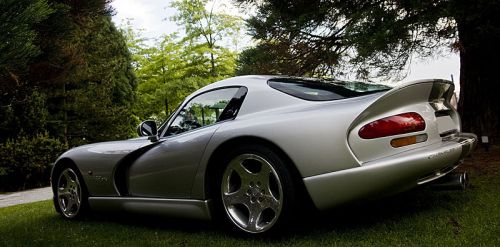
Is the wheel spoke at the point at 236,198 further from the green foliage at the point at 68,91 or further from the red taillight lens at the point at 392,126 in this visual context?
the green foliage at the point at 68,91

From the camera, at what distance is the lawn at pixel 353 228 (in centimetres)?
296

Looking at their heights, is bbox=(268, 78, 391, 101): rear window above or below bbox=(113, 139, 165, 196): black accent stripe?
above

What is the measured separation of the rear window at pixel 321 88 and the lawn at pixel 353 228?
821 mm

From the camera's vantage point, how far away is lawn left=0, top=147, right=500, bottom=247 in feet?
9.71

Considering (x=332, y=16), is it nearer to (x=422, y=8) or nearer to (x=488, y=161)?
(x=422, y=8)

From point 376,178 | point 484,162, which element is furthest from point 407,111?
point 484,162

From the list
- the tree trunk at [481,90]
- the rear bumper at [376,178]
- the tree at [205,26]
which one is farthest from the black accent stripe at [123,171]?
the tree at [205,26]

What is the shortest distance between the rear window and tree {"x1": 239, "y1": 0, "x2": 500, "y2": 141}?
1.48 meters

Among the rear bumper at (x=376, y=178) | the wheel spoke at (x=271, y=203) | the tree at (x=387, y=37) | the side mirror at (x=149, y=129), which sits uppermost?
the tree at (x=387, y=37)

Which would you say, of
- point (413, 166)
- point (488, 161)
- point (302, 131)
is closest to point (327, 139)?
point (302, 131)

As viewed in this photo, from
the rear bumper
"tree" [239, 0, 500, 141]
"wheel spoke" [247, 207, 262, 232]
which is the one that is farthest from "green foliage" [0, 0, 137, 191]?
the rear bumper

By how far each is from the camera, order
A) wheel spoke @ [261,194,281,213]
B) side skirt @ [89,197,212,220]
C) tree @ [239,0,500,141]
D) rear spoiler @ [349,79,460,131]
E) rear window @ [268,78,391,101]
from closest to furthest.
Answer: rear spoiler @ [349,79,460,131] → wheel spoke @ [261,194,281,213] → rear window @ [268,78,391,101] → side skirt @ [89,197,212,220] → tree @ [239,0,500,141]

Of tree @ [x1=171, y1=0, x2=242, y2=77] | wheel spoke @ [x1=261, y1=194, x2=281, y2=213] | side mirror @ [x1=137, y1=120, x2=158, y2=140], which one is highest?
tree @ [x1=171, y1=0, x2=242, y2=77]

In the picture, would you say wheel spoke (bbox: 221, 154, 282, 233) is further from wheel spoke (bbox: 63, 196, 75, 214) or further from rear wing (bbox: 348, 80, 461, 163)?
wheel spoke (bbox: 63, 196, 75, 214)
